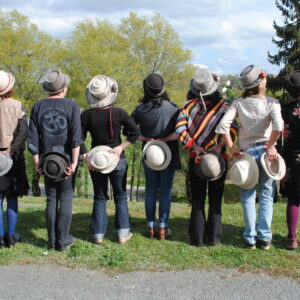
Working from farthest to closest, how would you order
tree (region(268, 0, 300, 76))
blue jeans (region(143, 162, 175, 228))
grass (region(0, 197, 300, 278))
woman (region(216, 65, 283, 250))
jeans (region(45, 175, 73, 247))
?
1. tree (region(268, 0, 300, 76))
2. blue jeans (region(143, 162, 175, 228))
3. jeans (region(45, 175, 73, 247))
4. woman (region(216, 65, 283, 250))
5. grass (region(0, 197, 300, 278))

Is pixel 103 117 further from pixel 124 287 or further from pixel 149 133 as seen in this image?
pixel 124 287

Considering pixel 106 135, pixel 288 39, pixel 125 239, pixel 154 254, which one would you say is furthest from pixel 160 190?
pixel 288 39

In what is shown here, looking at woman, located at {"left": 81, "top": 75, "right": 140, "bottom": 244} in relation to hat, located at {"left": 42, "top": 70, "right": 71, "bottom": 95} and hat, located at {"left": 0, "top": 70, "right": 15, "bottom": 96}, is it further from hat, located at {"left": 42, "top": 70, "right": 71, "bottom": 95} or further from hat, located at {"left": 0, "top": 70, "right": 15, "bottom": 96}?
hat, located at {"left": 0, "top": 70, "right": 15, "bottom": 96}

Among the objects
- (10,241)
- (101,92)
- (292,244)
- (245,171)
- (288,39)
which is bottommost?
(10,241)

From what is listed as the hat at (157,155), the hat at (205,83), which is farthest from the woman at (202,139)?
the hat at (157,155)

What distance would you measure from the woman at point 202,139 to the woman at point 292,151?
0.69 m

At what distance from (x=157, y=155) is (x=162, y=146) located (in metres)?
0.17

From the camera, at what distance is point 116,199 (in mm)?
5020

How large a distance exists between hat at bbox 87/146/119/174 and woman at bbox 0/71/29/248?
946 mm

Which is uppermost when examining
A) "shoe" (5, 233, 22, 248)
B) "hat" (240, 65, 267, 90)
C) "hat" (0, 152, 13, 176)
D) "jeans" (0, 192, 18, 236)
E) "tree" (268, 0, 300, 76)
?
"tree" (268, 0, 300, 76)

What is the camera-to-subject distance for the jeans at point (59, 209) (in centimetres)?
469

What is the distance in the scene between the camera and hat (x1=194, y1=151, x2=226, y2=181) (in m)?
4.41

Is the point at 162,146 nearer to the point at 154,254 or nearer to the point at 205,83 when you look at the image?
the point at 205,83

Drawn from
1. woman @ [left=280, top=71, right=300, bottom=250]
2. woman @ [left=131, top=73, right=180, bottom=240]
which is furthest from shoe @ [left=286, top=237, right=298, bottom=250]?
woman @ [left=131, top=73, right=180, bottom=240]
